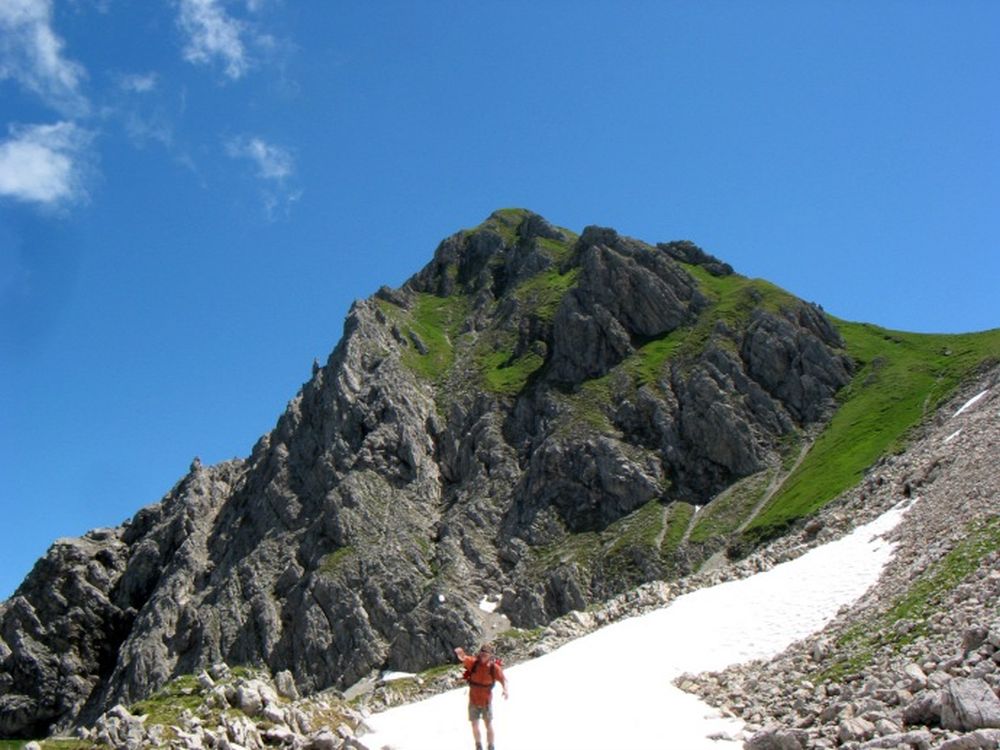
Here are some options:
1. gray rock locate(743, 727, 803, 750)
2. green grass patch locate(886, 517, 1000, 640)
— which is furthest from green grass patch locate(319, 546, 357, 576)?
gray rock locate(743, 727, 803, 750)

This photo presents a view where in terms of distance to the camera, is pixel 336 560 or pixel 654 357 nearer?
pixel 336 560

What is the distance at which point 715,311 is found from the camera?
177375 millimetres

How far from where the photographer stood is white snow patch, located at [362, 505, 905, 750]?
21547 millimetres

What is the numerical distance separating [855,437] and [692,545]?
114ft

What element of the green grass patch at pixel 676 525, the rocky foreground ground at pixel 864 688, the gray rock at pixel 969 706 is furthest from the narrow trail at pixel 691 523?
the gray rock at pixel 969 706

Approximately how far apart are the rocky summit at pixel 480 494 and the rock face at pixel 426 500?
0.45 meters

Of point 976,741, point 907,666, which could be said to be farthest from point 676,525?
point 976,741

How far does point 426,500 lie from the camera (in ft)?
498

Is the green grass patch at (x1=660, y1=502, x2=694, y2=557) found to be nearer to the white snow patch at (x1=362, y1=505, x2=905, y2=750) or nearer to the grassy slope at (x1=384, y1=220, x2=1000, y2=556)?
the grassy slope at (x1=384, y1=220, x2=1000, y2=556)

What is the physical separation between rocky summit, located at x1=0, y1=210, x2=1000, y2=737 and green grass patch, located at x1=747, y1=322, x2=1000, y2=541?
688mm

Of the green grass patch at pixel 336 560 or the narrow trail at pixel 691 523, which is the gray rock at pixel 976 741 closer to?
the narrow trail at pixel 691 523

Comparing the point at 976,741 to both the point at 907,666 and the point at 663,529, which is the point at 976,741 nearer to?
the point at 907,666

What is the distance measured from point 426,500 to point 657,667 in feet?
412

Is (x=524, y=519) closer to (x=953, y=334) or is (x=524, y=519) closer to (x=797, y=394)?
(x=797, y=394)
